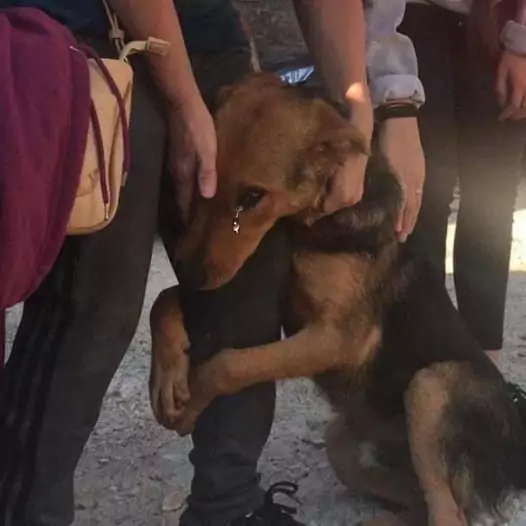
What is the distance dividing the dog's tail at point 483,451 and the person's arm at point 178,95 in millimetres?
809

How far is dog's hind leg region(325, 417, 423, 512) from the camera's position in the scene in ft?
8.25

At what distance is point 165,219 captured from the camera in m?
2.17

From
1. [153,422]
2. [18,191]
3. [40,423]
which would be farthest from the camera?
[153,422]

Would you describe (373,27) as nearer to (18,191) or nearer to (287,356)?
(287,356)

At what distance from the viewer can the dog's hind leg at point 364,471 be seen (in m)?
2.51

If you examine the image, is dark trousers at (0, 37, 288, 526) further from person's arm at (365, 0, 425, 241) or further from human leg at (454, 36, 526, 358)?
human leg at (454, 36, 526, 358)

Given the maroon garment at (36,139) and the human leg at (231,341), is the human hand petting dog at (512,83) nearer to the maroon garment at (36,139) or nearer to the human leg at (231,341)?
the human leg at (231,341)

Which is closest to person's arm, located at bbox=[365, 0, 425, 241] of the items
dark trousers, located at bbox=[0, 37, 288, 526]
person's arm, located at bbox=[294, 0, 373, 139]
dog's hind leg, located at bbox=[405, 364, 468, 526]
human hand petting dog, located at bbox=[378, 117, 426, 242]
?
human hand petting dog, located at bbox=[378, 117, 426, 242]

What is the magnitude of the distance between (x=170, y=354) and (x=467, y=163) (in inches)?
44.1

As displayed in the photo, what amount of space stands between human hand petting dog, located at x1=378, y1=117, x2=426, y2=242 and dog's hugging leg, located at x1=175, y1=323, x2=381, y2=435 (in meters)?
0.31

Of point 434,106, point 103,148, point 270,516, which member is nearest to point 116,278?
point 103,148

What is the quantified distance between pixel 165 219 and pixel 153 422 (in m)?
1.02

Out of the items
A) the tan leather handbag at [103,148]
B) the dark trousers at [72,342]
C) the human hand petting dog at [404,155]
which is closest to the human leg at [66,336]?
the dark trousers at [72,342]

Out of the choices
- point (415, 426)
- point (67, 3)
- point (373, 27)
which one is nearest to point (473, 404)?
point (415, 426)
